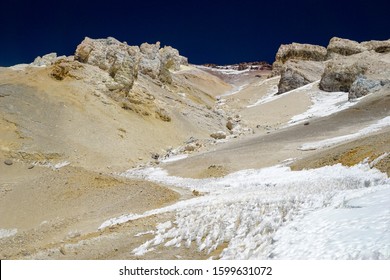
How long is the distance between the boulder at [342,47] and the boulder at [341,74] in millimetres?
23144

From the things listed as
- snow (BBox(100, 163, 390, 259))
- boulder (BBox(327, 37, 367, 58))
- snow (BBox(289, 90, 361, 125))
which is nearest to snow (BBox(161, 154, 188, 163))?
snow (BBox(100, 163, 390, 259))

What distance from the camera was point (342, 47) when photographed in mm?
88125

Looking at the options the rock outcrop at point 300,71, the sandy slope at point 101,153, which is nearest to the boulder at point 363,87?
the sandy slope at point 101,153

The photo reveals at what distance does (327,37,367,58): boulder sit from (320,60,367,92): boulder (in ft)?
75.9

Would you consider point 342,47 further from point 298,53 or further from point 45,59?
point 45,59

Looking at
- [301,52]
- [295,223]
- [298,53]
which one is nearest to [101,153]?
[295,223]

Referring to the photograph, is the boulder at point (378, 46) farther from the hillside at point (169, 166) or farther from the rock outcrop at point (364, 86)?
the rock outcrop at point (364, 86)

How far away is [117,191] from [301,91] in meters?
53.6

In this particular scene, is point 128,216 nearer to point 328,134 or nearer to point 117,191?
point 117,191

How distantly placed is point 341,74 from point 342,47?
3083 centimetres

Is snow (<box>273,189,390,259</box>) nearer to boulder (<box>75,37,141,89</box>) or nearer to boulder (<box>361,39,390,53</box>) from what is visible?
boulder (<box>75,37,141,89</box>)

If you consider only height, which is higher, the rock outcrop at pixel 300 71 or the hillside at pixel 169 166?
the rock outcrop at pixel 300 71

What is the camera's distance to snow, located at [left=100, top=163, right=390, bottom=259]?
Answer: 29.3ft

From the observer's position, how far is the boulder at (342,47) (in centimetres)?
8402
